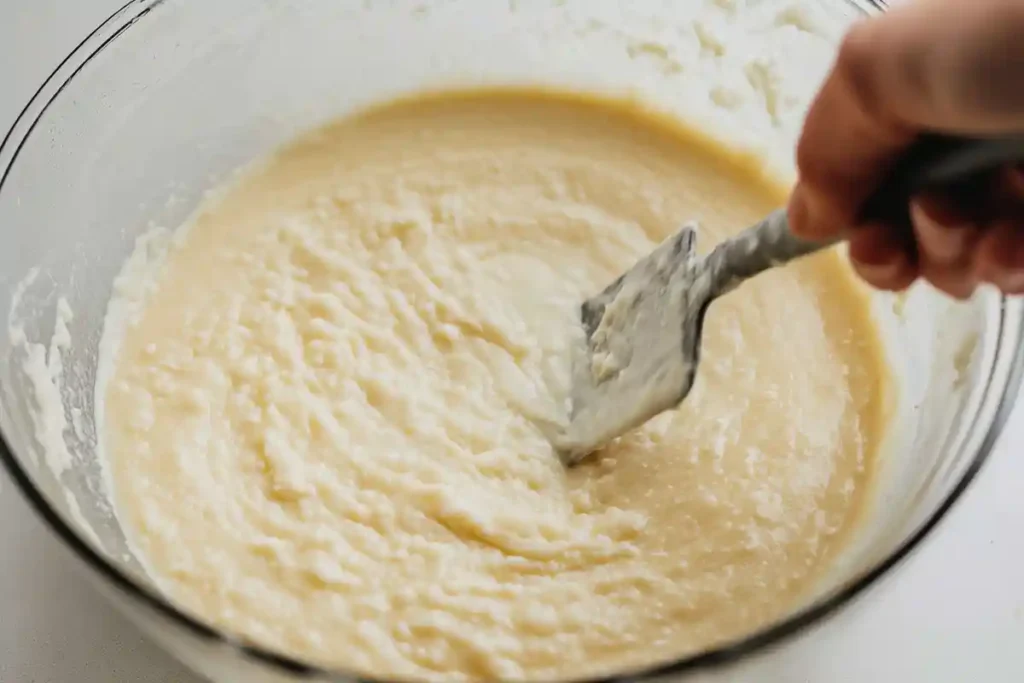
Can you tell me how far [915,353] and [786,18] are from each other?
51 cm

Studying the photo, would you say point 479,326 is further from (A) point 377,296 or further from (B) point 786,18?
(B) point 786,18

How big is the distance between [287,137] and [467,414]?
0.61m

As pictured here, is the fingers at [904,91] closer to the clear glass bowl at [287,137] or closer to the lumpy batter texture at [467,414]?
the clear glass bowl at [287,137]

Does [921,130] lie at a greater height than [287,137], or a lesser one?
lesser

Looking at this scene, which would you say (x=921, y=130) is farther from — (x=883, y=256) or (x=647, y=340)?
(x=647, y=340)

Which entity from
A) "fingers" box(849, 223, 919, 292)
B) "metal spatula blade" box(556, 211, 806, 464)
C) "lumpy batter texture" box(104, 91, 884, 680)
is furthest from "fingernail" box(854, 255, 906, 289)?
"lumpy batter texture" box(104, 91, 884, 680)

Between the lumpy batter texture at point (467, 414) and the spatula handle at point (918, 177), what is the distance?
0.36m

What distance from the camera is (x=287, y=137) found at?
1585 mm

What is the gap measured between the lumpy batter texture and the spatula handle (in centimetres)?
36

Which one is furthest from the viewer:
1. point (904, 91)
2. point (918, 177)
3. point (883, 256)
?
point (883, 256)

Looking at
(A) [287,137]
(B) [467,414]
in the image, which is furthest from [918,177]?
(A) [287,137]

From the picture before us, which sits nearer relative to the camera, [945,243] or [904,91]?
[904,91]

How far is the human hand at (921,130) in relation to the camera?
536mm

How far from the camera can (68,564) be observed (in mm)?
1124
